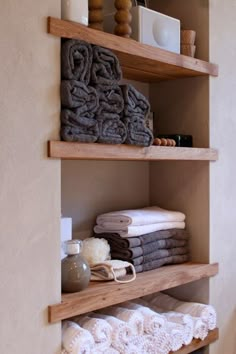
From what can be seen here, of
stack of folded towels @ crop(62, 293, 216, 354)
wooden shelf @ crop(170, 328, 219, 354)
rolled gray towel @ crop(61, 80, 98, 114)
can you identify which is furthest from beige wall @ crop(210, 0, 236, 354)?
rolled gray towel @ crop(61, 80, 98, 114)

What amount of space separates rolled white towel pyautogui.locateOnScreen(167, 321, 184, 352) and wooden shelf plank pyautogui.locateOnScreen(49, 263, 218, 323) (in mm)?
160

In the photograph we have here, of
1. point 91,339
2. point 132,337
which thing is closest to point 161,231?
point 132,337

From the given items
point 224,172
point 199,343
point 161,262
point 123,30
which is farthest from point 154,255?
point 123,30

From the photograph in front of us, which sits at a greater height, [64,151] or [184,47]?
[184,47]

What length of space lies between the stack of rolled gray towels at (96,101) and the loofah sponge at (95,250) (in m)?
0.43

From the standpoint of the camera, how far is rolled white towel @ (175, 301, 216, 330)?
6.73ft

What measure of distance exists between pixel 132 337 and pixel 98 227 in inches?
20.0

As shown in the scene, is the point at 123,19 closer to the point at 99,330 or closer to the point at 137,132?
the point at 137,132

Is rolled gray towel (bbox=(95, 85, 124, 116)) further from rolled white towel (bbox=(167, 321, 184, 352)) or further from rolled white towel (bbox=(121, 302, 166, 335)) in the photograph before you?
rolled white towel (bbox=(167, 321, 184, 352))

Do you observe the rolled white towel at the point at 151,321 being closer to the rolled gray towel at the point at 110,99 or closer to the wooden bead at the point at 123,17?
the rolled gray towel at the point at 110,99

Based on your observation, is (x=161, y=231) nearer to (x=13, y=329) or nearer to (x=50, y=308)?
(x=50, y=308)

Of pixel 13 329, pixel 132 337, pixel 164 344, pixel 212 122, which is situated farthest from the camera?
pixel 212 122

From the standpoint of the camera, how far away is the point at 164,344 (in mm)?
1821

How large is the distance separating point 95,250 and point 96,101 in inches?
23.3
